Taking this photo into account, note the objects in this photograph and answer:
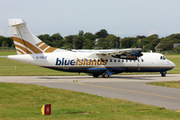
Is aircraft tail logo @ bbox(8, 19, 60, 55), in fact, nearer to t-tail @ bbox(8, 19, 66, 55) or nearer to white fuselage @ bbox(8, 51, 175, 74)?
t-tail @ bbox(8, 19, 66, 55)

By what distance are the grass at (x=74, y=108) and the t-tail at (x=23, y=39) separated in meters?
11.1

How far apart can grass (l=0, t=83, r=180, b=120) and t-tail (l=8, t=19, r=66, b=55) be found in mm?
11079

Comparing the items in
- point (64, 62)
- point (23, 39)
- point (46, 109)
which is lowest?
point (46, 109)

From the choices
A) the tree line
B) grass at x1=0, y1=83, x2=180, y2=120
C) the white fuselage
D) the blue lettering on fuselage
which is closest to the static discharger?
grass at x1=0, y1=83, x2=180, y2=120

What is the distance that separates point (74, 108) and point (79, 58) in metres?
16.8

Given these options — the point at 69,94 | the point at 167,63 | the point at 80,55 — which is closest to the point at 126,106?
the point at 69,94

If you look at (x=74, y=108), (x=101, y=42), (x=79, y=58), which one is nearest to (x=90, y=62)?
(x=79, y=58)

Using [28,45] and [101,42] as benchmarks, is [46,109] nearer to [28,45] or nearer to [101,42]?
[28,45]

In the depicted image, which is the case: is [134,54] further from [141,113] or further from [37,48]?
[141,113]

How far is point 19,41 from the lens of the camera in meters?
27.2

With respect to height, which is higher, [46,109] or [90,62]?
[90,62]

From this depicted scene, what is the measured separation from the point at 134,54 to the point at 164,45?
9524cm

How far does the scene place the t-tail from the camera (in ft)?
87.5

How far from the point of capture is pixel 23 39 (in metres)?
27.2
